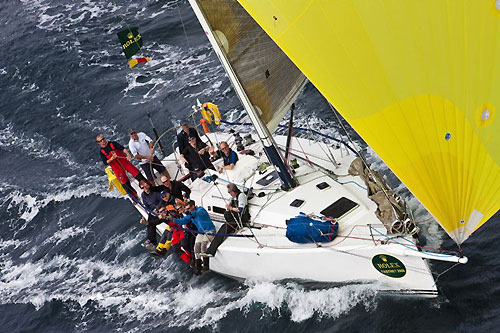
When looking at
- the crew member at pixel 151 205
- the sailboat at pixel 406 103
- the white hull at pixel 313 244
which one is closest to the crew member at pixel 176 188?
the crew member at pixel 151 205

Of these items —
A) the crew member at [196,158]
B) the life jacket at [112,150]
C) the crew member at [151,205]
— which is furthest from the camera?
the life jacket at [112,150]

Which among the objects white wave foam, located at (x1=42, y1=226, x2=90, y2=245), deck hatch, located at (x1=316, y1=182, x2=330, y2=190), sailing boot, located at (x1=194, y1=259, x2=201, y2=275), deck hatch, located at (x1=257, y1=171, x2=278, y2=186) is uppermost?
deck hatch, located at (x1=257, y1=171, x2=278, y2=186)

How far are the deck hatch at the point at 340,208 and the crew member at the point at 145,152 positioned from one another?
4419mm

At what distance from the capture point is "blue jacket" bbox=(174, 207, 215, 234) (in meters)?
11.4

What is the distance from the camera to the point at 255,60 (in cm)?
1095

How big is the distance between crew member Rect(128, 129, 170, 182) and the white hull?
133cm

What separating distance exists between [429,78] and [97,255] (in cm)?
971

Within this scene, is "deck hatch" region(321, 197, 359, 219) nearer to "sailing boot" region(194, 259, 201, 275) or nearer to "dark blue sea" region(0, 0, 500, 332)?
"dark blue sea" region(0, 0, 500, 332)

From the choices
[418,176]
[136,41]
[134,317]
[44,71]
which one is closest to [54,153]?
[44,71]

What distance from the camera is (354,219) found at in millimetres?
10445

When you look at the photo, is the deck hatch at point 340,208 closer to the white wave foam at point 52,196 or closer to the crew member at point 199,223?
the crew member at point 199,223

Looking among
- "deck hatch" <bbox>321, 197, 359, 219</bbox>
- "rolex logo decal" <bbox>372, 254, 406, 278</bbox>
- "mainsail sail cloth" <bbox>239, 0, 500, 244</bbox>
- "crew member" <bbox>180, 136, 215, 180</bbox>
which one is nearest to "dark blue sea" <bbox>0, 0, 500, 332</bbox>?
"rolex logo decal" <bbox>372, 254, 406, 278</bbox>

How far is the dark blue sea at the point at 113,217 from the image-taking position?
1039 cm

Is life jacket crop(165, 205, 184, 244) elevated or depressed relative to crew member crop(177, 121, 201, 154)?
depressed
